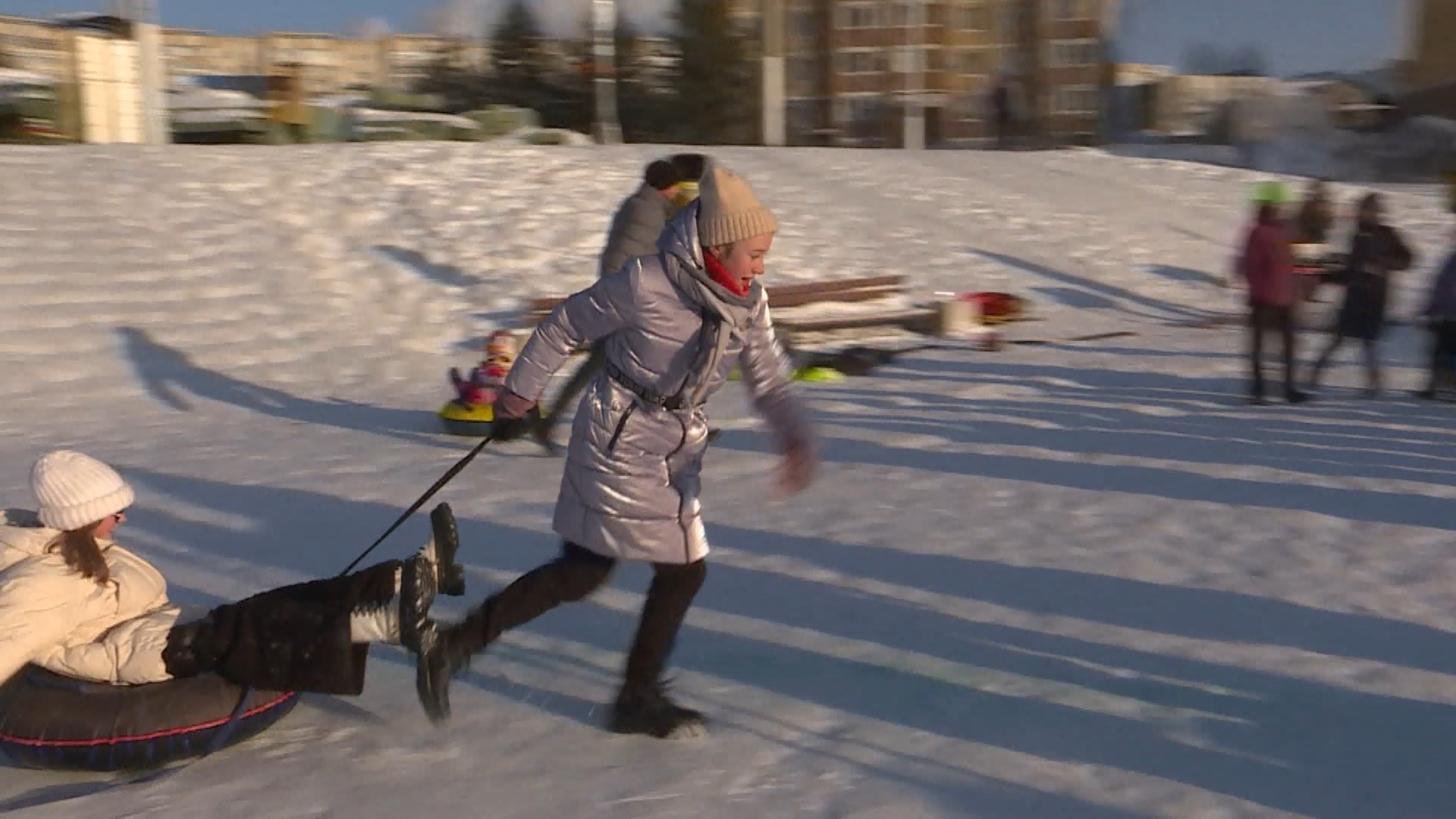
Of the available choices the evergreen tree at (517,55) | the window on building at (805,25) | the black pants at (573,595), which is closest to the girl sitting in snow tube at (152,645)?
the black pants at (573,595)

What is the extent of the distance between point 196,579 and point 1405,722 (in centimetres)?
445

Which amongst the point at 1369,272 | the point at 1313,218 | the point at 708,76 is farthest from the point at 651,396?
the point at 708,76

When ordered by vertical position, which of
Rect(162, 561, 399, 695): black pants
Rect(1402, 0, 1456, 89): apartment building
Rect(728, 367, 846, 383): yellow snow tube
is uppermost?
Rect(1402, 0, 1456, 89): apartment building

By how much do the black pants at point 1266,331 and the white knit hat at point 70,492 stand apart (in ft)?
26.0

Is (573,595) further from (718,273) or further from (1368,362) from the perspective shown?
(1368,362)

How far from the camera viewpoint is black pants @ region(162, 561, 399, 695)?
4.08 m

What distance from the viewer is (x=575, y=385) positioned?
8.55m

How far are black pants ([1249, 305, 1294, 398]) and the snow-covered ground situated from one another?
1.28 ft

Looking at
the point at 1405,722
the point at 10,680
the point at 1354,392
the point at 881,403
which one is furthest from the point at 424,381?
the point at 1405,722

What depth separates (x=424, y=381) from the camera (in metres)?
12.2

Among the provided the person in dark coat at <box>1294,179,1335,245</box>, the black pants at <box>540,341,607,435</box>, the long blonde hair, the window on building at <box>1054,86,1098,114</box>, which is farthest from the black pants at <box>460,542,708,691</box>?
the window on building at <box>1054,86,1098,114</box>

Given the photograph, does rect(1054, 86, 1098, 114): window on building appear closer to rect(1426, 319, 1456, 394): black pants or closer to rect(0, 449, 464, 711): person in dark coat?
rect(1426, 319, 1456, 394): black pants

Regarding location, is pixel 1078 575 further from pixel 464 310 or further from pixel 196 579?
pixel 464 310

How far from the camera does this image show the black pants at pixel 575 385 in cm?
802
